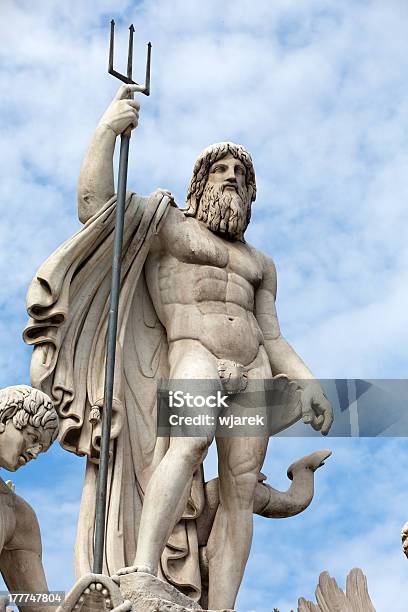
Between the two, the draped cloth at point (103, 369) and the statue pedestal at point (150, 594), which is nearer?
the statue pedestal at point (150, 594)

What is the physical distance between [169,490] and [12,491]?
143 centimetres

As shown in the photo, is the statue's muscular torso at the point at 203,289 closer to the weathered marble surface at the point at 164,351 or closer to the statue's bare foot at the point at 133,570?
the weathered marble surface at the point at 164,351

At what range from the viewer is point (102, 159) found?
11156 millimetres

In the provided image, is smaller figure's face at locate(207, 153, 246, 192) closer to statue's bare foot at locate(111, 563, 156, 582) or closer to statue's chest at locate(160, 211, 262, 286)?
statue's chest at locate(160, 211, 262, 286)

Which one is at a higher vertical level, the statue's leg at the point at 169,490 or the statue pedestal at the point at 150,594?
the statue's leg at the point at 169,490

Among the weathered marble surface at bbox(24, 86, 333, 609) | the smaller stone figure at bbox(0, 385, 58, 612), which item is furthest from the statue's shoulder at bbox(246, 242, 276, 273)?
the smaller stone figure at bbox(0, 385, 58, 612)

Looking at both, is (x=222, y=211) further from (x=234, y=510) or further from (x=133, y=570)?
(x=133, y=570)

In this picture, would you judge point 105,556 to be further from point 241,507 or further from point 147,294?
point 147,294

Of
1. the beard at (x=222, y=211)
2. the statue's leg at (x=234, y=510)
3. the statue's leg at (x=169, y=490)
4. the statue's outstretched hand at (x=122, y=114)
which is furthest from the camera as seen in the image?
the beard at (x=222, y=211)

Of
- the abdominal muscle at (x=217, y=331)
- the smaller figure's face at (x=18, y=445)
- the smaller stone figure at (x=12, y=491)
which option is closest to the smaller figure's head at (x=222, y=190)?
the abdominal muscle at (x=217, y=331)

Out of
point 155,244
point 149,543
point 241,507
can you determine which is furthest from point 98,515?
point 155,244

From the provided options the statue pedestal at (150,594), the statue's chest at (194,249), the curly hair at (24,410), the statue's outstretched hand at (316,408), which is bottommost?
the statue pedestal at (150,594)

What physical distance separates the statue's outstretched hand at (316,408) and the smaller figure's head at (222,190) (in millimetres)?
1136

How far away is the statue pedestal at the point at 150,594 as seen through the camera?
32.1 feet
